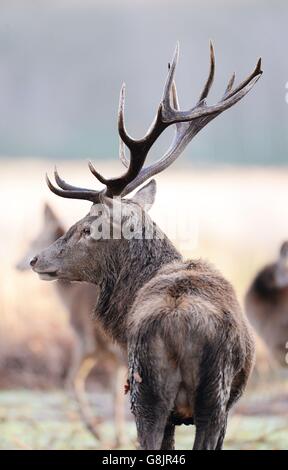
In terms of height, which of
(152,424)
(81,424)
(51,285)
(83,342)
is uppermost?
(51,285)

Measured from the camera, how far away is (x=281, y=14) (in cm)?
1262

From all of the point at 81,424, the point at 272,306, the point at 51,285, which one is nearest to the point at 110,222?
the point at 272,306

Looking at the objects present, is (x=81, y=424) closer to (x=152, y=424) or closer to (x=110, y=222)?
(x=110, y=222)

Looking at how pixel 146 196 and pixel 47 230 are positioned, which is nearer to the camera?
pixel 146 196

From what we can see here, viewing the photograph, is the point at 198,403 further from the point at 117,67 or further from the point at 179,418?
the point at 117,67

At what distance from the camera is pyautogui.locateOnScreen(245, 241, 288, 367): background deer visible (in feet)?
29.1

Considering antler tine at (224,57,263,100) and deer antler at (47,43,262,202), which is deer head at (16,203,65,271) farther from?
antler tine at (224,57,263,100)

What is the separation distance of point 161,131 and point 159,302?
1.12 metres

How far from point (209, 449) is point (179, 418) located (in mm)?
202

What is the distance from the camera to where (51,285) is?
10.1m

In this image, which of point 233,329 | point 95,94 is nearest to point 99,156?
point 95,94

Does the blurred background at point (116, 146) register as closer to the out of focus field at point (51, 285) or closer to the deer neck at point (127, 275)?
the out of focus field at point (51, 285)

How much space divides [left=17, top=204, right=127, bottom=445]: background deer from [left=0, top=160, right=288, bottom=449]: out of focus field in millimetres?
339

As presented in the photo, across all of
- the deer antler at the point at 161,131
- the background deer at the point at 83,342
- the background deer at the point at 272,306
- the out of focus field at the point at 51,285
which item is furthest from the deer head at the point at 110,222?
the background deer at the point at 272,306
